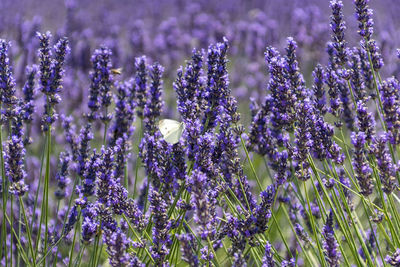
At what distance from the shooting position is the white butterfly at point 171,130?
223cm

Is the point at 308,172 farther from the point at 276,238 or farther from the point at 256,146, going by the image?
the point at 276,238

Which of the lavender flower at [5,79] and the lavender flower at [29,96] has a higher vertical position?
the lavender flower at [29,96]

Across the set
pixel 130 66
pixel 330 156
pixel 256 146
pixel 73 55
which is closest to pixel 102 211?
pixel 330 156

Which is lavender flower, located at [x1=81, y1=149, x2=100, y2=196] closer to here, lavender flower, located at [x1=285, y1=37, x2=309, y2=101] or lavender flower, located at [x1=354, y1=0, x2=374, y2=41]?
lavender flower, located at [x1=285, y1=37, x2=309, y2=101]

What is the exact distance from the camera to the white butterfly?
7.31 ft

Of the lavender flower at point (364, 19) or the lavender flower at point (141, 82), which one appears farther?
the lavender flower at point (141, 82)

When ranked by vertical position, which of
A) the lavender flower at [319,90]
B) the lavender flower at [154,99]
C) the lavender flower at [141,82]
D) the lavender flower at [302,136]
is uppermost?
the lavender flower at [141,82]

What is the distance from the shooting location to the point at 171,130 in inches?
96.4

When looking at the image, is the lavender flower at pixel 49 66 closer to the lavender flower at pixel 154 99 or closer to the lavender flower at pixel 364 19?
the lavender flower at pixel 154 99

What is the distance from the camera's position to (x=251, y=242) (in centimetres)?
203

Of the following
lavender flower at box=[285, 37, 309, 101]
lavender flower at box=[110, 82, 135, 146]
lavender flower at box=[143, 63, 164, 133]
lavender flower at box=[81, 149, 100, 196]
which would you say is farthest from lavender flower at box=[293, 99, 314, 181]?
lavender flower at box=[110, 82, 135, 146]

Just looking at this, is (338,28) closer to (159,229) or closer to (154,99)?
(154,99)

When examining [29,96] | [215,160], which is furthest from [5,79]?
[215,160]

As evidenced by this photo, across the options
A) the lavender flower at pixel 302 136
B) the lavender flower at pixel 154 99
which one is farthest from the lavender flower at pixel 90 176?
the lavender flower at pixel 302 136
